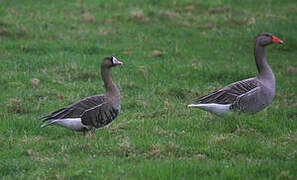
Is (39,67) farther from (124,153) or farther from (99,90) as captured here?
(124,153)

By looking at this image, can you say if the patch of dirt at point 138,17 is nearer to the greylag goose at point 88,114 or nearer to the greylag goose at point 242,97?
the greylag goose at point 242,97

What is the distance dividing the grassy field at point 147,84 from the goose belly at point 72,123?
0.23 meters

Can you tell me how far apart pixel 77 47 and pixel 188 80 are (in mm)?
4078

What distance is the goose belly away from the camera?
865 cm

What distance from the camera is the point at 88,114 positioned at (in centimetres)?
885

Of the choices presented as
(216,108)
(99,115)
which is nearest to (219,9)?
(216,108)

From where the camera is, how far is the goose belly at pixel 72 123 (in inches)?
340

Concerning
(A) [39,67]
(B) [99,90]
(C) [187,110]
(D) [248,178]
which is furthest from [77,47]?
(D) [248,178]

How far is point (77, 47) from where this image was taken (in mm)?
15266

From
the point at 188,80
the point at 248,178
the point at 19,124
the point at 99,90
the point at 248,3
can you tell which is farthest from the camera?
the point at 248,3

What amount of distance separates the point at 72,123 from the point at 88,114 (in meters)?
0.34

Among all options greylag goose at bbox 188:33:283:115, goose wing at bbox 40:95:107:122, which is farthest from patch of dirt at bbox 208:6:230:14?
goose wing at bbox 40:95:107:122

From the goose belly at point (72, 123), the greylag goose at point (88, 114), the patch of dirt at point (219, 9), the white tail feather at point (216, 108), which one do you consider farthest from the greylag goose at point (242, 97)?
the patch of dirt at point (219, 9)

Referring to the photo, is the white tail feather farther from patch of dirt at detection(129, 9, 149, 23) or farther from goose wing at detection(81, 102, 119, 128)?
patch of dirt at detection(129, 9, 149, 23)
